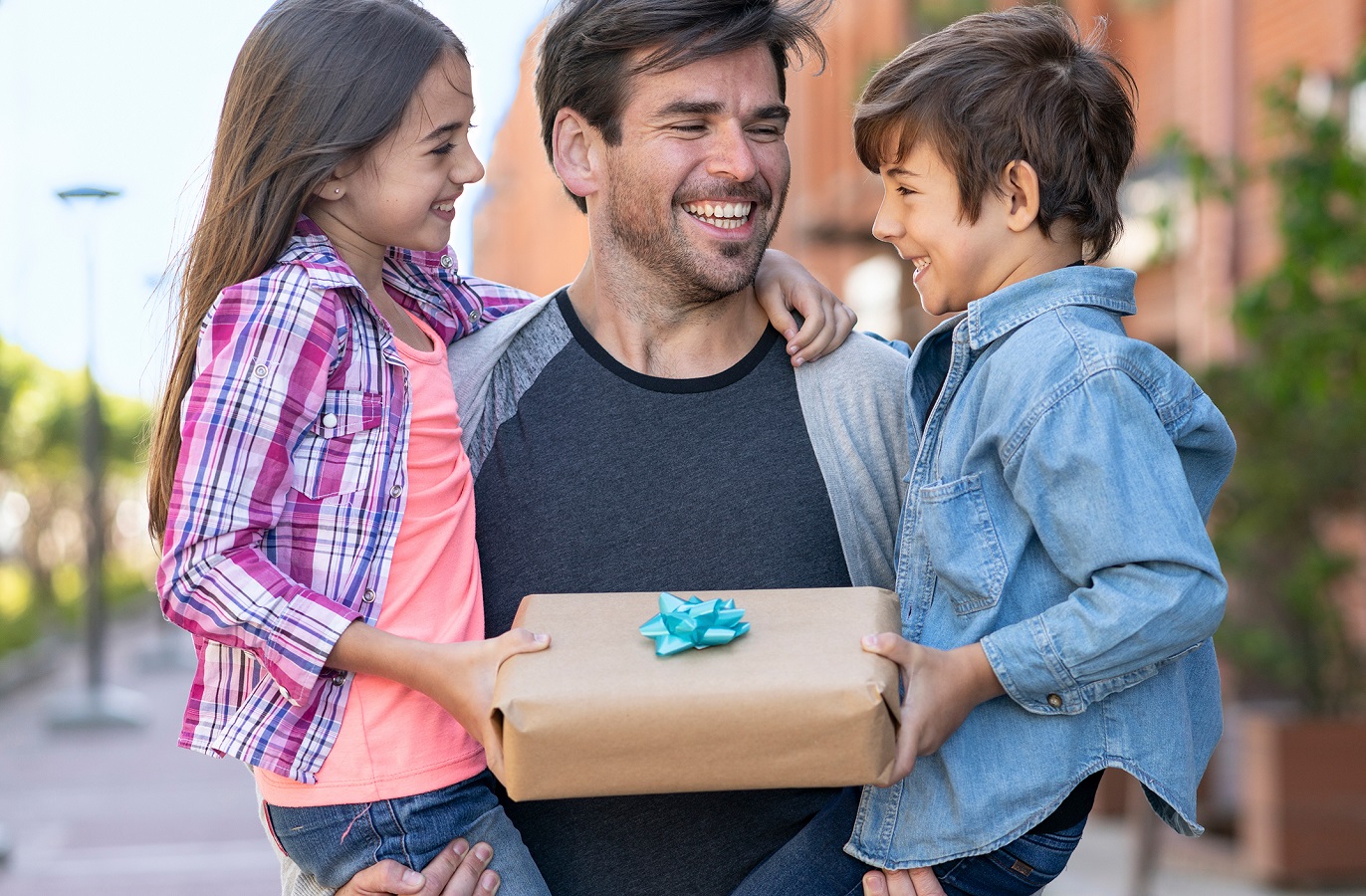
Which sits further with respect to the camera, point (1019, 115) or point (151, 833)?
point (151, 833)

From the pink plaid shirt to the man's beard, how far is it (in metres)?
0.61

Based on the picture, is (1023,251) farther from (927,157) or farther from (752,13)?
(752,13)

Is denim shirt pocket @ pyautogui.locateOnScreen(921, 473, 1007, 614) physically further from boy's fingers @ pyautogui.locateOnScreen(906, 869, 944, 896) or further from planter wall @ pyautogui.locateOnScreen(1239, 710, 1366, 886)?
planter wall @ pyautogui.locateOnScreen(1239, 710, 1366, 886)

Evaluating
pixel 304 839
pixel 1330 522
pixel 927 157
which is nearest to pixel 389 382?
pixel 304 839

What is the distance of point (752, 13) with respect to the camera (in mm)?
2670

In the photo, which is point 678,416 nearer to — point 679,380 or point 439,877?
point 679,380

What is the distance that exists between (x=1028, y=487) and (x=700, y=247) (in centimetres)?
88

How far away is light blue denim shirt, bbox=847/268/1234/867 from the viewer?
6.47ft

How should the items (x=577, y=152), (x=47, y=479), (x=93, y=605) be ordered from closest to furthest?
(x=577, y=152) → (x=93, y=605) → (x=47, y=479)

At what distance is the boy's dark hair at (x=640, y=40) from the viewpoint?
264cm

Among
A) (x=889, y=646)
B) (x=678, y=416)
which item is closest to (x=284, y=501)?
(x=678, y=416)

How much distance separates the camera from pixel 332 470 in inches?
86.9

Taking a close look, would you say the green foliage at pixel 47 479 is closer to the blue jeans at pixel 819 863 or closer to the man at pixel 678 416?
the man at pixel 678 416

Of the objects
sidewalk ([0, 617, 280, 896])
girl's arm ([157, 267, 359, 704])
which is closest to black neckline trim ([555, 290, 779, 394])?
girl's arm ([157, 267, 359, 704])
